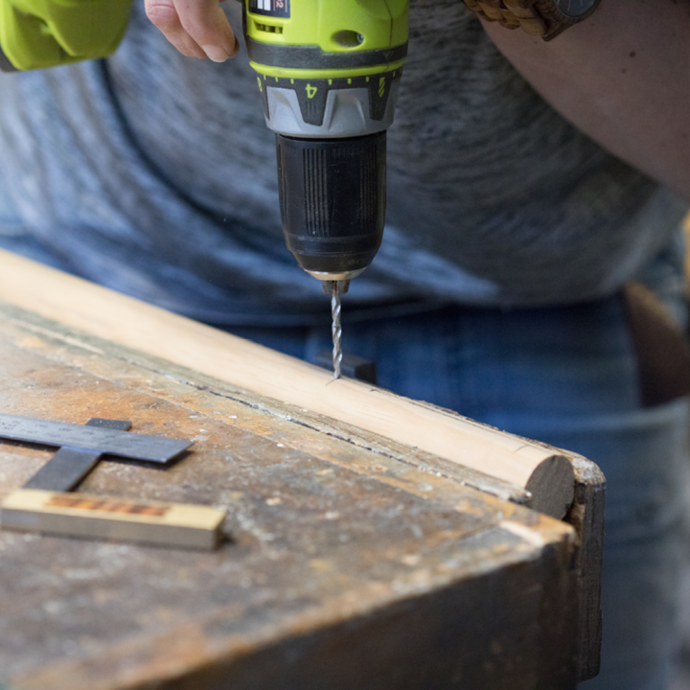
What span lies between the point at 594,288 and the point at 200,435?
0.83 m

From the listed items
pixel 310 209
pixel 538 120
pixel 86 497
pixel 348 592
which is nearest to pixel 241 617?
pixel 348 592

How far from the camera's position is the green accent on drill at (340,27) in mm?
630

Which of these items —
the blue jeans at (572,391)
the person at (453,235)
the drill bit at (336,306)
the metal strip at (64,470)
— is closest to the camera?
the metal strip at (64,470)

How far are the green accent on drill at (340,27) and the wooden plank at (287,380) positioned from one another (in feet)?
0.99

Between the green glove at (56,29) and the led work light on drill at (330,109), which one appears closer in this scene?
the led work light on drill at (330,109)

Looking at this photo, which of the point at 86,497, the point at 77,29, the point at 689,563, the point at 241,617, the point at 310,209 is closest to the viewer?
the point at 241,617

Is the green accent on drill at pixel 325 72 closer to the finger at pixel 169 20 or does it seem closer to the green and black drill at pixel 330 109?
the green and black drill at pixel 330 109

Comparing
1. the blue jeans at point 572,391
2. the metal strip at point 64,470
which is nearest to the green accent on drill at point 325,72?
the metal strip at point 64,470

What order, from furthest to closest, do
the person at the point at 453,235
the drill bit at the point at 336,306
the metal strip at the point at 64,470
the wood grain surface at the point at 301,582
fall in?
the person at the point at 453,235 → the drill bit at the point at 336,306 → the metal strip at the point at 64,470 → the wood grain surface at the point at 301,582

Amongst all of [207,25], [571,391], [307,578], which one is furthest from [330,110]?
[571,391]

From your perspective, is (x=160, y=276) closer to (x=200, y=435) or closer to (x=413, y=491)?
(x=200, y=435)

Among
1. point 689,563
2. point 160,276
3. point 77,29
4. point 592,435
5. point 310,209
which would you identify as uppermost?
point 77,29

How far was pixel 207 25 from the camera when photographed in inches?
27.5

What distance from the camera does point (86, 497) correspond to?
57 centimetres
